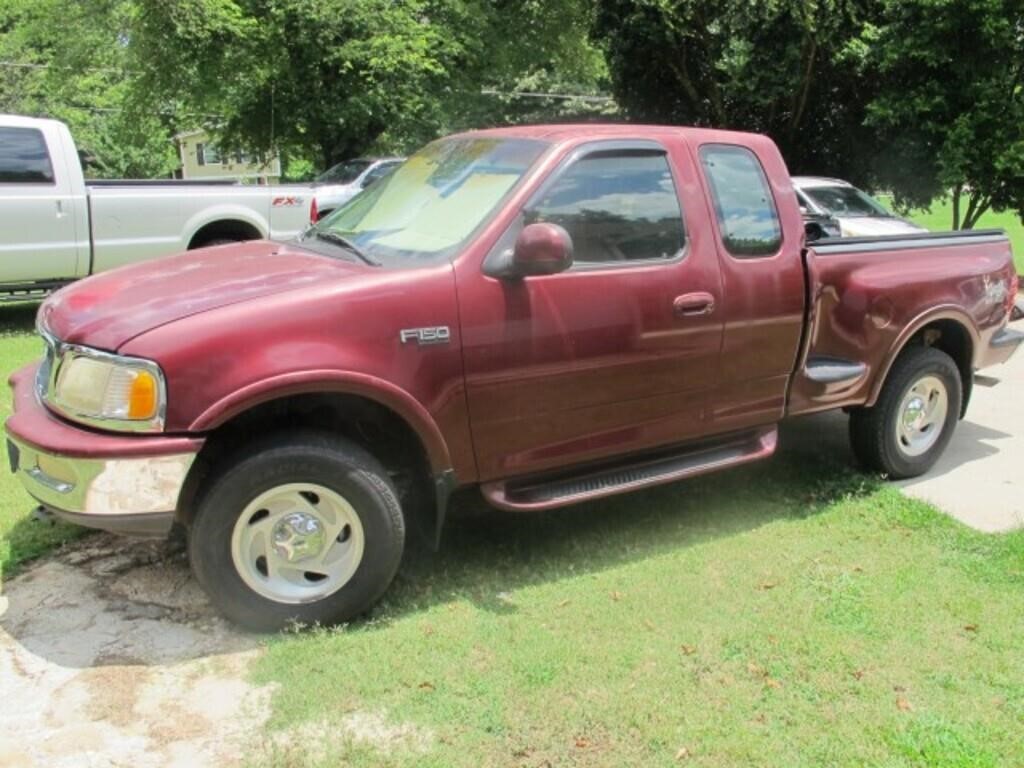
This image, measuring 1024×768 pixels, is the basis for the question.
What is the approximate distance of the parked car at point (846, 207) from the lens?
485 inches

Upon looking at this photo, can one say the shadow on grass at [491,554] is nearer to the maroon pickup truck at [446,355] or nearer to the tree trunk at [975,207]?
the maroon pickup truck at [446,355]

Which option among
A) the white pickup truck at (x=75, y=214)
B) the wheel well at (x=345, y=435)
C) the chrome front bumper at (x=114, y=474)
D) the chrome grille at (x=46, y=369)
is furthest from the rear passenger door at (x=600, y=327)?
the white pickup truck at (x=75, y=214)

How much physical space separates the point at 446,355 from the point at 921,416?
3189mm

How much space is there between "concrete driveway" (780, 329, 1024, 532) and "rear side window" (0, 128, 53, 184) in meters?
7.27

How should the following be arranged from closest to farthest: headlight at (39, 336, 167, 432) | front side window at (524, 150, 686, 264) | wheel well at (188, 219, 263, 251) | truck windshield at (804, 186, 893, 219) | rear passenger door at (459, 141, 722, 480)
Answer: headlight at (39, 336, 167, 432)
rear passenger door at (459, 141, 722, 480)
front side window at (524, 150, 686, 264)
wheel well at (188, 219, 263, 251)
truck windshield at (804, 186, 893, 219)

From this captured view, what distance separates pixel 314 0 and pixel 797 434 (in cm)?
1660

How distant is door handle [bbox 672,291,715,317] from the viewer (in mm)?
4117

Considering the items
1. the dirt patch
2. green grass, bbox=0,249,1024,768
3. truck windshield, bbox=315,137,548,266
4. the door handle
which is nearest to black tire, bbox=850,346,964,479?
green grass, bbox=0,249,1024,768

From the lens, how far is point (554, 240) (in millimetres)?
3570

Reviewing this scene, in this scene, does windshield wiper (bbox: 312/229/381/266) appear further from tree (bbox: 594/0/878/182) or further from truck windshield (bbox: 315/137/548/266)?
tree (bbox: 594/0/878/182)

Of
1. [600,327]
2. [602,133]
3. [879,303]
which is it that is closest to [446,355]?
[600,327]

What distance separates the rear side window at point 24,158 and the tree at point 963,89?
12.4 metres

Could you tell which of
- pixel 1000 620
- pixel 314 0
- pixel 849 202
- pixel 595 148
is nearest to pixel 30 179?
pixel 595 148

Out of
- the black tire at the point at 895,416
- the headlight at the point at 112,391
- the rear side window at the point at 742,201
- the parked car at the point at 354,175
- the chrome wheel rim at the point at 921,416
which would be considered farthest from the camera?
the parked car at the point at 354,175
